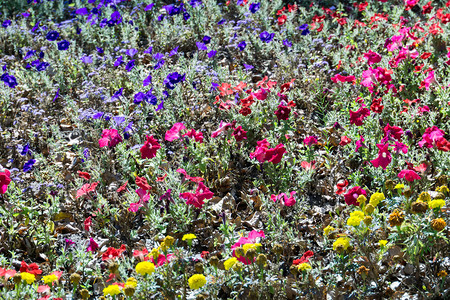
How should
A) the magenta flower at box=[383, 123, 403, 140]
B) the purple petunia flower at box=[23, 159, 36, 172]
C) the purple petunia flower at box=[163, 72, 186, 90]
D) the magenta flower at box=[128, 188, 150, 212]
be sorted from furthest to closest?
the purple petunia flower at box=[163, 72, 186, 90] → the purple petunia flower at box=[23, 159, 36, 172] → the magenta flower at box=[383, 123, 403, 140] → the magenta flower at box=[128, 188, 150, 212]

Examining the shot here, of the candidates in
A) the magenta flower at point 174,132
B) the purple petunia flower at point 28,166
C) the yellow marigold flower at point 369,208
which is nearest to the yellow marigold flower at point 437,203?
the yellow marigold flower at point 369,208

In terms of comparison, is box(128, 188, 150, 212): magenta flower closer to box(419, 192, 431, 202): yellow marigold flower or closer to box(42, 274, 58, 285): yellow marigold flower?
box(42, 274, 58, 285): yellow marigold flower

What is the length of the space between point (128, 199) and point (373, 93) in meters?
2.39

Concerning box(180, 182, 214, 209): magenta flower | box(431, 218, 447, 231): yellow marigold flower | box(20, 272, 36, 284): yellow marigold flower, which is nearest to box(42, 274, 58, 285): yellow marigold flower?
box(20, 272, 36, 284): yellow marigold flower

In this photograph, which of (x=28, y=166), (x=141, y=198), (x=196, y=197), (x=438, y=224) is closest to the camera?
(x=438, y=224)

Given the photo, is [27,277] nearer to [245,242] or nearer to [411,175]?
[245,242]

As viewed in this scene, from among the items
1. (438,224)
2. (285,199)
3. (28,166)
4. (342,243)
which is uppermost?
(438,224)

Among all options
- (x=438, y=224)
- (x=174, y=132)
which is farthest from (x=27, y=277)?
(x=438, y=224)

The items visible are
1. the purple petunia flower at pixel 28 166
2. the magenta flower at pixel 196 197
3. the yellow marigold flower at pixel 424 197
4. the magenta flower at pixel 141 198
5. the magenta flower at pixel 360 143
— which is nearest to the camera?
the yellow marigold flower at pixel 424 197

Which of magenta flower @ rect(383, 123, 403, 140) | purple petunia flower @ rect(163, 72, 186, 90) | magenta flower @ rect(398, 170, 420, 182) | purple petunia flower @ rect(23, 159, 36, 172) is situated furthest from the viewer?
purple petunia flower @ rect(163, 72, 186, 90)

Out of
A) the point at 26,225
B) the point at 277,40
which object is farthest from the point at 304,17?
the point at 26,225

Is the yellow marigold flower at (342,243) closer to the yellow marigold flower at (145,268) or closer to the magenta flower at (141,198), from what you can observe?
the yellow marigold flower at (145,268)

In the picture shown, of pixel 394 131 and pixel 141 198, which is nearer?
pixel 141 198

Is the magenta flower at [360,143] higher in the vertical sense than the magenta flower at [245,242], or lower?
higher
